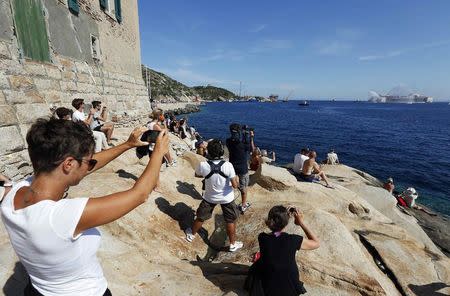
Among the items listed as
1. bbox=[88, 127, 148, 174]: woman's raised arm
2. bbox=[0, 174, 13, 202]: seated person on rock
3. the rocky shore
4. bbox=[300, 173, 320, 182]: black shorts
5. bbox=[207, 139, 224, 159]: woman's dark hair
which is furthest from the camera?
bbox=[300, 173, 320, 182]: black shorts

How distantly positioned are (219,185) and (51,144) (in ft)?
13.8

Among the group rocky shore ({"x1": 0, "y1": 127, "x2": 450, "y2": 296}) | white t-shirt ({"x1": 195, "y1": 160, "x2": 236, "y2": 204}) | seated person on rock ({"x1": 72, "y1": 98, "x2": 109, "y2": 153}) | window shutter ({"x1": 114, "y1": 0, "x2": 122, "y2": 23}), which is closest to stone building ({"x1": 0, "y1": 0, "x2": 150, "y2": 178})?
window shutter ({"x1": 114, "y1": 0, "x2": 122, "y2": 23})

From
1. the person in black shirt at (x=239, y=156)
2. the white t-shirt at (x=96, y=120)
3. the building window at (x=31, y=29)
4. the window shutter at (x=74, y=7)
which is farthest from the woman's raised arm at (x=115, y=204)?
the window shutter at (x=74, y=7)

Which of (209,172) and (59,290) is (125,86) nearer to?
(209,172)

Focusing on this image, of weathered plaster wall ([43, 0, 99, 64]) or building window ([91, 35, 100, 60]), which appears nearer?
weathered plaster wall ([43, 0, 99, 64])

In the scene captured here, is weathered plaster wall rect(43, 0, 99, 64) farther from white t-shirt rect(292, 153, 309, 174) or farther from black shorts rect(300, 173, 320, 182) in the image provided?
black shorts rect(300, 173, 320, 182)

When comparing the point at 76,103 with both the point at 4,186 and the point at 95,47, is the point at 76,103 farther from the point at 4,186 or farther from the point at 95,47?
the point at 95,47

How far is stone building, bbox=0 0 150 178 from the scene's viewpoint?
6164 millimetres

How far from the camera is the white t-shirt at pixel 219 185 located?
18.7ft

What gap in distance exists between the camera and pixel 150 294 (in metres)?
3.79

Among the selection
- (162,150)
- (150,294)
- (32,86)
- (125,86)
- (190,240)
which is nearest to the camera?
(162,150)

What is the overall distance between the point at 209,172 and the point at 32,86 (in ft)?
17.3

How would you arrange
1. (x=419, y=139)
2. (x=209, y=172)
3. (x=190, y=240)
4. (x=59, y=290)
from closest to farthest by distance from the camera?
(x=59, y=290), (x=209, y=172), (x=190, y=240), (x=419, y=139)

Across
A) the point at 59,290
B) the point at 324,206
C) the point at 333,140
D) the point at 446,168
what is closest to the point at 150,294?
the point at 59,290
